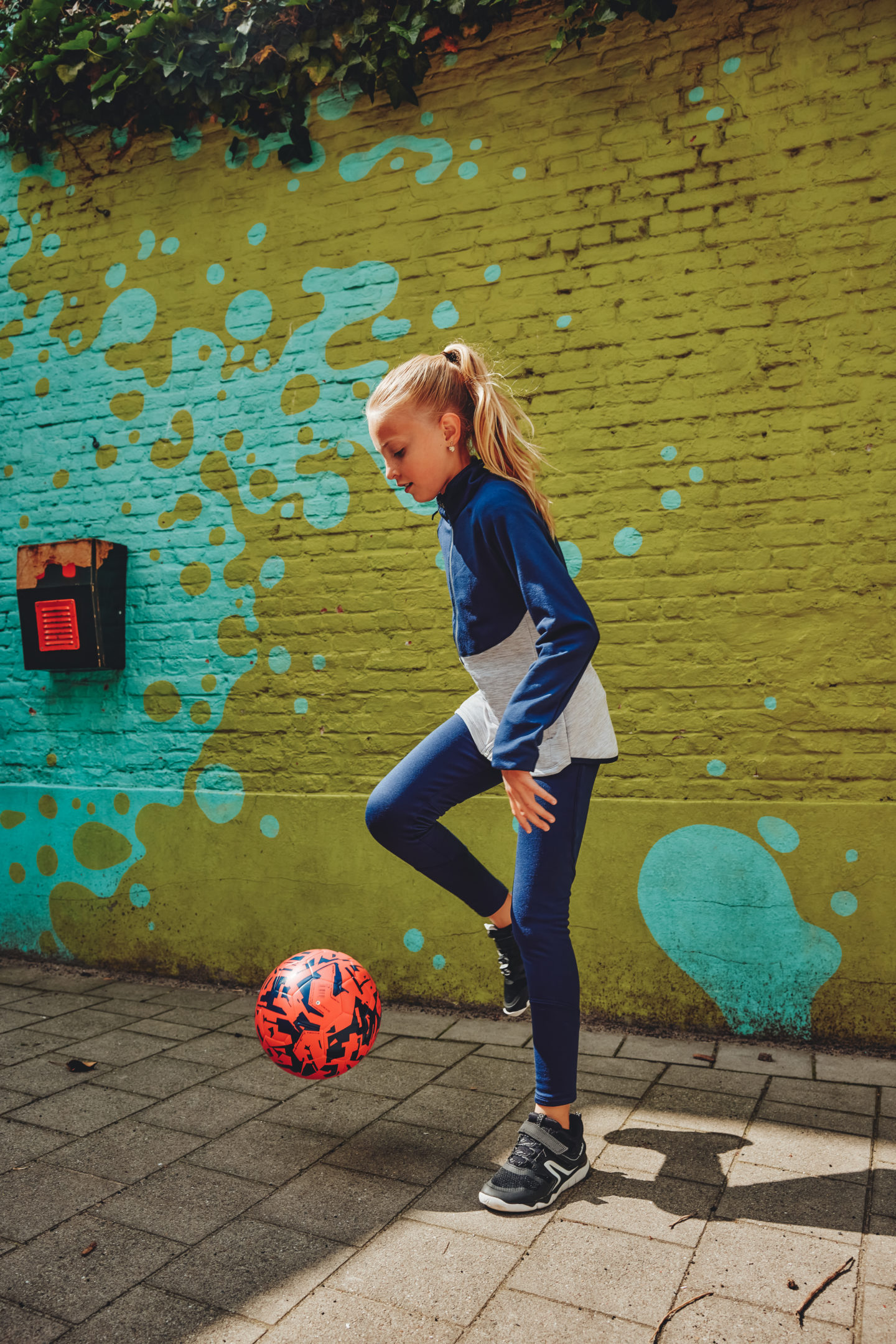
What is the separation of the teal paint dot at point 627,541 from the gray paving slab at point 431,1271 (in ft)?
7.77

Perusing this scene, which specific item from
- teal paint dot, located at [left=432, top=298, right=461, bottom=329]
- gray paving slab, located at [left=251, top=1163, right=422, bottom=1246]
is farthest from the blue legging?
teal paint dot, located at [left=432, top=298, right=461, bottom=329]

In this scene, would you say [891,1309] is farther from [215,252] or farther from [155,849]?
[215,252]

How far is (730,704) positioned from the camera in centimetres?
341

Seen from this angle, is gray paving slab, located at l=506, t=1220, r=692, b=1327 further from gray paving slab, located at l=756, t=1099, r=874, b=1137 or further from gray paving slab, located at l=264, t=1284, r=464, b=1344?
gray paving slab, located at l=756, t=1099, r=874, b=1137

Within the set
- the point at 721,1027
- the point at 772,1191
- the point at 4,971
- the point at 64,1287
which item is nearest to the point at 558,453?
the point at 721,1027

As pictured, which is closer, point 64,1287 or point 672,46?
point 64,1287

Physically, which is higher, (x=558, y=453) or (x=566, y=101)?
(x=566, y=101)

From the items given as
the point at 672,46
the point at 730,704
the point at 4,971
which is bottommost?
the point at 4,971

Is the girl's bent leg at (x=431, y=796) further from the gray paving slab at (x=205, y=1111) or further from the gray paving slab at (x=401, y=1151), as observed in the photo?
the gray paving slab at (x=205, y=1111)

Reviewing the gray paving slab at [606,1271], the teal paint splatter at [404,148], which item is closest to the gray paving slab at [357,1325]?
the gray paving slab at [606,1271]

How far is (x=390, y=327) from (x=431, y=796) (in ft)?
7.63

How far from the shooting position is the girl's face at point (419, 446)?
2.35 m

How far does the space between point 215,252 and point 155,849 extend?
113 inches

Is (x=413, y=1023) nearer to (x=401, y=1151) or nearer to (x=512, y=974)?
(x=401, y=1151)
